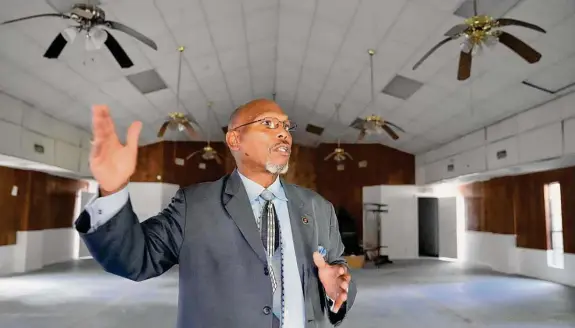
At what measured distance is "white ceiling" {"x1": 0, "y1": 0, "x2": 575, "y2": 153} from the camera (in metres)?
5.82

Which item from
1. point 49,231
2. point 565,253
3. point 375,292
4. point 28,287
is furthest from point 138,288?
point 565,253

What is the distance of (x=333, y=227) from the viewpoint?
1.41 metres

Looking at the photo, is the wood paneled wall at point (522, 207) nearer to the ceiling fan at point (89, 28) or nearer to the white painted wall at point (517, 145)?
the white painted wall at point (517, 145)

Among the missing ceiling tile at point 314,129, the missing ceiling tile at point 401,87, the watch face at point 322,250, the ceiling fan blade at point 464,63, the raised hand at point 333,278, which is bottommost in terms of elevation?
the raised hand at point 333,278

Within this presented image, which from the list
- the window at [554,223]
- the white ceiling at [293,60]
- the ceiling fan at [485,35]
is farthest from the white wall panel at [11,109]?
the window at [554,223]

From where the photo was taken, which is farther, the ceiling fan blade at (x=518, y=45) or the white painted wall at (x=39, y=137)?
the white painted wall at (x=39, y=137)

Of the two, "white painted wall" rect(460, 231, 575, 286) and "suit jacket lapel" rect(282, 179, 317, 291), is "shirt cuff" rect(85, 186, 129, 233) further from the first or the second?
"white painted wall" rect(460, 231, 575, 286)

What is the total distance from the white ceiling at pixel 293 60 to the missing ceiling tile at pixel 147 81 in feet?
0.52

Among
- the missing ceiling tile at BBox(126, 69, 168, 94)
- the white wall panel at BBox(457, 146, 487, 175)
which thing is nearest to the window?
the white wall panel at BBox(457, 146, 487, 175)

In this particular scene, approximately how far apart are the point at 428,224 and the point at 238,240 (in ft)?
52.6

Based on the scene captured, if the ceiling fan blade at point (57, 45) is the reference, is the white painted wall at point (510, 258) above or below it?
below

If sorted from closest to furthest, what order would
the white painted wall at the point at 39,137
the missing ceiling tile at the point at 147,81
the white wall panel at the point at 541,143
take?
the white wall panel at the point at 541,143 → the white painted wall at the point at 39,137 → the missing ceiling tile at the point at 147,81

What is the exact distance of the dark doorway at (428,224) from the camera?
52.2 ft

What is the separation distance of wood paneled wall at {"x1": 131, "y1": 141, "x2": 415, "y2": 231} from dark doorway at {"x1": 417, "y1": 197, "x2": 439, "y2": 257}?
2.61 m
